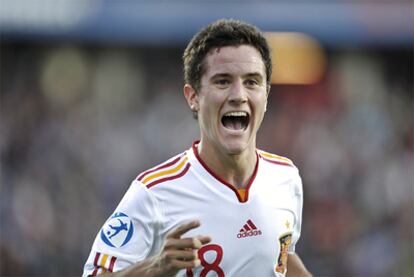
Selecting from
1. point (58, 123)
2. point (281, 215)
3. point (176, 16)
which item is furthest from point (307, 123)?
point (281, 215)

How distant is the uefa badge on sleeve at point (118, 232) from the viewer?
15.9 feet

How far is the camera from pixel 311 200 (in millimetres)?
15234

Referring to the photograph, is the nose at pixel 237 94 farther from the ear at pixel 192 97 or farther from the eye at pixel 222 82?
the ear at pixel 192 97

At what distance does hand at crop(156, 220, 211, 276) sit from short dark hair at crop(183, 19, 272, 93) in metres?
1.11

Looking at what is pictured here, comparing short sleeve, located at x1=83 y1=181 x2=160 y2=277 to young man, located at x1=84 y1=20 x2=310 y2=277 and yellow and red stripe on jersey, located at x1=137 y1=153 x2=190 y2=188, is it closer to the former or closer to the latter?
young man, located at x1=84 y1=20 x2=310 y2=277

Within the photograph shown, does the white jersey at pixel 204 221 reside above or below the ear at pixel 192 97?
below

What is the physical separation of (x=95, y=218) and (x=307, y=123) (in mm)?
4165

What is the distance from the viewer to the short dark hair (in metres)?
5.13

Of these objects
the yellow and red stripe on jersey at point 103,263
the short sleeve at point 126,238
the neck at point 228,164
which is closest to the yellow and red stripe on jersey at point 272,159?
the neck at point 228,164

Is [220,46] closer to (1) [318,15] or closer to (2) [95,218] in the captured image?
(2) [95,218]

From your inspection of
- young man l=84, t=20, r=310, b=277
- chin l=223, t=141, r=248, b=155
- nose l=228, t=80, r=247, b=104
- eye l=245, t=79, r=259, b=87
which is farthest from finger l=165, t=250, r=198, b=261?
eye l=245, t=79, r=259, b=87

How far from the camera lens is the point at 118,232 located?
4.84 m

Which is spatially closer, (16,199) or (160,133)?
(16,199)

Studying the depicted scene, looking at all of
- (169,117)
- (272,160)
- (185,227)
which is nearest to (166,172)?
(272,160)
